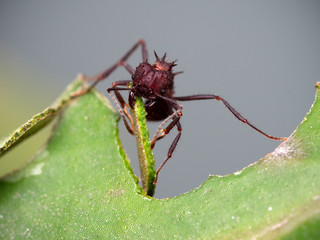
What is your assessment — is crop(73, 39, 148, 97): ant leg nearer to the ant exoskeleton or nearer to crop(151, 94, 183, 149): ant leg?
the ant exoskeleton

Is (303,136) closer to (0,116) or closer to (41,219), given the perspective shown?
(41,219)

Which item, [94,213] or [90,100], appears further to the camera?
[90,100]

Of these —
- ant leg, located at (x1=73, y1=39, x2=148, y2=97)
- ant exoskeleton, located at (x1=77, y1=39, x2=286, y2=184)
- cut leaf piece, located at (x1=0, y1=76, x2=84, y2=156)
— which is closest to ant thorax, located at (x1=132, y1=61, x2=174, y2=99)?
ant exoskeleton, located at (x1=77, y1=39, x2=286, y2=184)

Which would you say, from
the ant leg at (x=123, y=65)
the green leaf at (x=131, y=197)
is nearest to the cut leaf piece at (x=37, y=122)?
the green leaf at (x=131, y=197)

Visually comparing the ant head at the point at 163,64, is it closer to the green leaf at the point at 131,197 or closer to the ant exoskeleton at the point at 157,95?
the ant exoskeleton at the point at 157,95

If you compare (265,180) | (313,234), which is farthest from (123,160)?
(313,234)

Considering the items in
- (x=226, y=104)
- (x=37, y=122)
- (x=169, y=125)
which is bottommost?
(x=226, y=104)

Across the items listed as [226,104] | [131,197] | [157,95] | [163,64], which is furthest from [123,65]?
[131,197]

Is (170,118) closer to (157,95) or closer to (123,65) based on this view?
(157,95)
